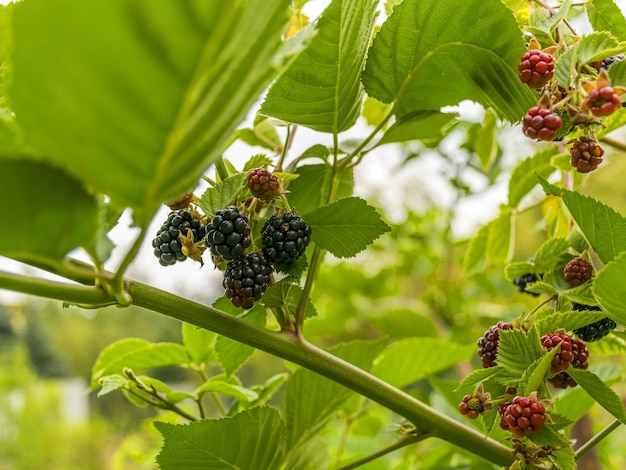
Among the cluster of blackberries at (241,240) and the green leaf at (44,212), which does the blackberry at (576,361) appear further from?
the green leaf at (44,212)

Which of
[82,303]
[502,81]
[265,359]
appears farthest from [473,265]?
[265,359]

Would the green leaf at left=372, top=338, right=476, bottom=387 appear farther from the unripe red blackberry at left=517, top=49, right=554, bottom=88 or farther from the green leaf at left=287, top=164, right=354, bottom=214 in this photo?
the unripe red blackberry at left=517, top=49, right=554, bottom=88

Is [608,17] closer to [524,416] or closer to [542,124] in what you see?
[542,124]

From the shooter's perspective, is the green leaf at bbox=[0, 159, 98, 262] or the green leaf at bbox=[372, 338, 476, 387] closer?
the green leaf at bbox=[0, 159, 98, 262]

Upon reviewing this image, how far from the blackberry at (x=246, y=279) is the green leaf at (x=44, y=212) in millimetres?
116

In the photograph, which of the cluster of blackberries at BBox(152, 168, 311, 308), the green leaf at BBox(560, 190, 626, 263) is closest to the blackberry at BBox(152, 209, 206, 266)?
the cluster of blackberries at BBox(152, 168, 311, 308)

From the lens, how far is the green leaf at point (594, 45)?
1.05 feet

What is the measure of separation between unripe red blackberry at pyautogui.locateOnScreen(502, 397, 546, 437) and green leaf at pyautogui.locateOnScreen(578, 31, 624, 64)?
0.17 metres

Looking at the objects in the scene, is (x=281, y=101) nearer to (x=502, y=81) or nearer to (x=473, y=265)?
(x=502, y=81)

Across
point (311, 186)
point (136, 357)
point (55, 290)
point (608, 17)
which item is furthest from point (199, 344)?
point (608, 17)

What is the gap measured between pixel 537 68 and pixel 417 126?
0.42 ft

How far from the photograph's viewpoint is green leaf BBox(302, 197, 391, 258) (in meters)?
0.37

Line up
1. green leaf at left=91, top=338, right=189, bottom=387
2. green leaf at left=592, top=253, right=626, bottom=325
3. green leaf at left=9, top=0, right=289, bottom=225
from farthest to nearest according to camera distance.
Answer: green leaf at left=91, top=338, right=189, bottom=387 < green leaf at left=592, top=253, right=626, bottom=325 < green leaf at left=9, top=0, right=289, bottom=225

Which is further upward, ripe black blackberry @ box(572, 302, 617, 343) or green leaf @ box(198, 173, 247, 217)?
green leaf @ box(198, 173, 247, 217)
